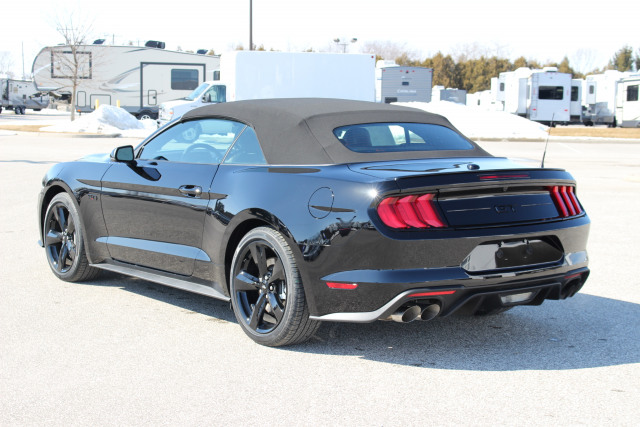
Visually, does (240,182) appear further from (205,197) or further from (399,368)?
(399,368)

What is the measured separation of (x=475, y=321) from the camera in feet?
18.3

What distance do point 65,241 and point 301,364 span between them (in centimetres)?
297

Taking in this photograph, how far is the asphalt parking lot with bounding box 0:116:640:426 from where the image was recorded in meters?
3.82

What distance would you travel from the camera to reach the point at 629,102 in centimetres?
4753

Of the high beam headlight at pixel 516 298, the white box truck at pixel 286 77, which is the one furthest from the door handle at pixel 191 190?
the white box truck at pixel 286 77

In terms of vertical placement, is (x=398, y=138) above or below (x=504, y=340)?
above

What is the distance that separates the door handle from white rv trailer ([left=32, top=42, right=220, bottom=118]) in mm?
40943

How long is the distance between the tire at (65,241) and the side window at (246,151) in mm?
1792

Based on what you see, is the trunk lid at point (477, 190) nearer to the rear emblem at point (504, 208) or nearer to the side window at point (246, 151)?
the rear emblem at point (504, 208)

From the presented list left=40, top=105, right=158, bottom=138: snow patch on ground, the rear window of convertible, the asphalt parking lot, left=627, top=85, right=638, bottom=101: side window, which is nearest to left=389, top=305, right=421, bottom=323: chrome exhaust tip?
the asphalt parking lot

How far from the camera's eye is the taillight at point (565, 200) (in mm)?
4895

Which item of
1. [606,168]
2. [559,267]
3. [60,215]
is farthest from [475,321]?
[606,168]

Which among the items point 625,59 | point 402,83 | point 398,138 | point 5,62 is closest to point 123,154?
point 398,138

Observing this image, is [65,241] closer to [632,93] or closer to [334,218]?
[334,218]
